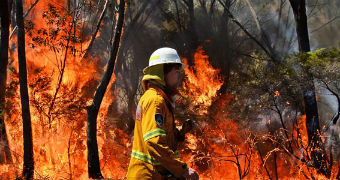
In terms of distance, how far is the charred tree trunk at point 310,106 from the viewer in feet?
25.0

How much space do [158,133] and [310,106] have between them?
7008 millimetres

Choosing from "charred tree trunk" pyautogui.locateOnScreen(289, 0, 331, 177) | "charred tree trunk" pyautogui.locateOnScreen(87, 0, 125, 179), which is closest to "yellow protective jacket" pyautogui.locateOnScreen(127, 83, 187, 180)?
"charred tree trunk" pyautogui.locateOnScreen(87, 0, 125, 179)

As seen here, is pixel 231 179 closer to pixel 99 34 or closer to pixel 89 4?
pixel 99 34

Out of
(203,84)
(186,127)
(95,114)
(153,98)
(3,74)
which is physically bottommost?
(186,127)

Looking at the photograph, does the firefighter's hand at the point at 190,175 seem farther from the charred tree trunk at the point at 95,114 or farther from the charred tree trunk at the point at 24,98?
the charred tree trunk at the point at 24,98

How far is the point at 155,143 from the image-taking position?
6.89 feet

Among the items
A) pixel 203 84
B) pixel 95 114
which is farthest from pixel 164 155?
pixel 203 84

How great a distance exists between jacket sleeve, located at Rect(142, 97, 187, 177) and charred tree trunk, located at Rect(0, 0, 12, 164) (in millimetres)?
7539

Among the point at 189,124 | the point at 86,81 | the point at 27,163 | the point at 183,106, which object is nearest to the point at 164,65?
the point at 189,124

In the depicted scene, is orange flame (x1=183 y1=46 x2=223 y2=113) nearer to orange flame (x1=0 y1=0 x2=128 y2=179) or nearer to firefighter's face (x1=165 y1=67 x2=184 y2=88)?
orange flame (x1=0 y1=0 x2=128 y2=179)

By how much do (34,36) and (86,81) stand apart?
1.99m

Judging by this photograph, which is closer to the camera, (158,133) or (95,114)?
(158,133)

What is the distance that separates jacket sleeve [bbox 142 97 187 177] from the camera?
2.11 m

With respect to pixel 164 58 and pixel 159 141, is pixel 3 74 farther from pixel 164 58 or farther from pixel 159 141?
pixel 159 141
